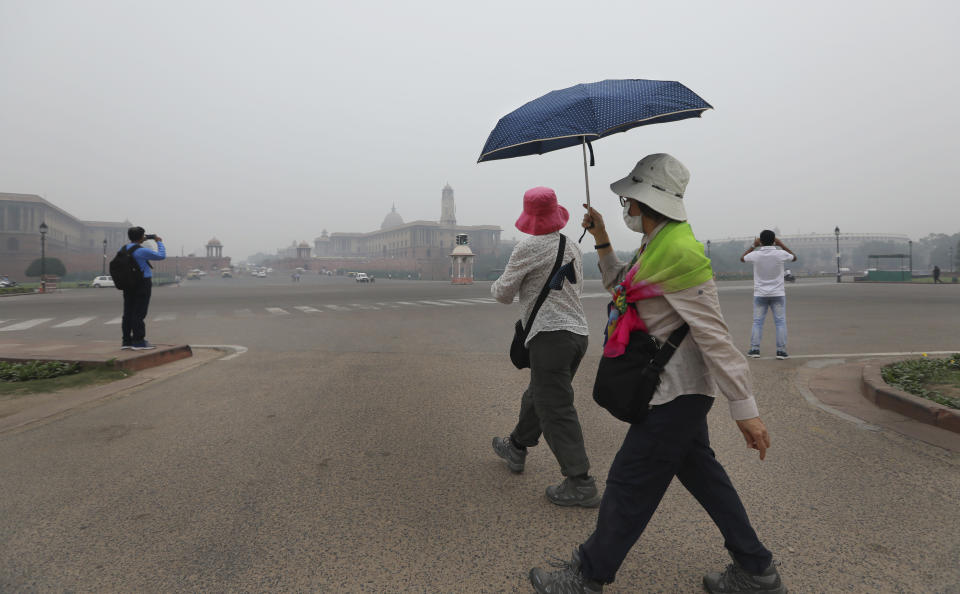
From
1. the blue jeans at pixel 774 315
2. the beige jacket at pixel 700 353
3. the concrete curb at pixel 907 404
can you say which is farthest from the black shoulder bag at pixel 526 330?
the blue jeans at pixel 774 315

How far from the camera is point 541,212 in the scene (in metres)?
2.84

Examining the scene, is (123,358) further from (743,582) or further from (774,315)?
(774,315)

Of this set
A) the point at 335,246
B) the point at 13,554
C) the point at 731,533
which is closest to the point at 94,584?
the point at 13,554

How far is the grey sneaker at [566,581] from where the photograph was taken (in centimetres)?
192

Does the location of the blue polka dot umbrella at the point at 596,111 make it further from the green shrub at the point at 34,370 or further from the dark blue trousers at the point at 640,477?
the green shrub at the point at 34,370

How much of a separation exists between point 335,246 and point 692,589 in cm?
16558

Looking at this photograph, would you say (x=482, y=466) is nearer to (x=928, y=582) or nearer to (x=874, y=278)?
(x=928, y=582)

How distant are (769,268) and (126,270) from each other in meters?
8.31

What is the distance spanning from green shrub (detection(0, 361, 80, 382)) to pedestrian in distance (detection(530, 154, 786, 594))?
6.46 meters

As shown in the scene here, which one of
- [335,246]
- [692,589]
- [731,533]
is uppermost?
[335,246]

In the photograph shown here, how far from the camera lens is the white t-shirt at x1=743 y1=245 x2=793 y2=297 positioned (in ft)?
22.2

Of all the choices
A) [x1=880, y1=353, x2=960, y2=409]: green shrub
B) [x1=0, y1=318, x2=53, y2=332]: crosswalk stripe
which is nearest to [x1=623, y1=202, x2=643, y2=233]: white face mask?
[x1=880, y1=353, x2=960, y2=409]: green shrub

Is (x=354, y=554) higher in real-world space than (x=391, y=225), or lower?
lower

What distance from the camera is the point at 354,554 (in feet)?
7.68
